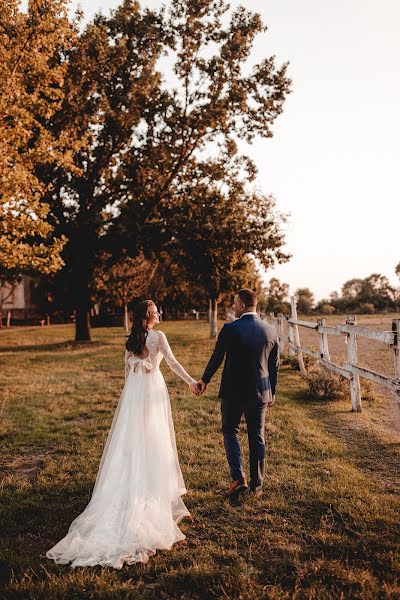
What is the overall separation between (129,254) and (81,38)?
10415 millimetres

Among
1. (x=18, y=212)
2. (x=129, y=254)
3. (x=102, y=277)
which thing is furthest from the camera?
(x=102, y=277)

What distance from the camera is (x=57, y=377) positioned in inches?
605

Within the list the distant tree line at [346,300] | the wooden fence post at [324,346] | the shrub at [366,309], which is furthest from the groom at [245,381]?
the shrub at [366,309]

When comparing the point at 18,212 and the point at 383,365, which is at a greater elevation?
the point at 18,212

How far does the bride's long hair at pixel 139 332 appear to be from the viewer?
5.56 m

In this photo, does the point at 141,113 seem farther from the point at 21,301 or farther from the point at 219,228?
the point at 21,301

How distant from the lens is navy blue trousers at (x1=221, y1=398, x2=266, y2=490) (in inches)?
226

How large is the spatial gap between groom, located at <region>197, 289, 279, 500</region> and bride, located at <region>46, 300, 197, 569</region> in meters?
0.50

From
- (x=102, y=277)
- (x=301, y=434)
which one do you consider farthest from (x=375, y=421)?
(x=102, y=277)

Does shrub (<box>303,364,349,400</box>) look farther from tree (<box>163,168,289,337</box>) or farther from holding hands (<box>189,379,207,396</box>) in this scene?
tree (<box>163,168,289,337</box>)

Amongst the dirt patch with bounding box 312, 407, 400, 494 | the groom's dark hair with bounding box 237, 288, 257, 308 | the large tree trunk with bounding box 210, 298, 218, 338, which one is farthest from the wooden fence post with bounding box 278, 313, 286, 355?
the groom's dark hair with bounding box 237, 288, 257, 308

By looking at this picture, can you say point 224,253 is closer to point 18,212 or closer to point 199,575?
point 18,212

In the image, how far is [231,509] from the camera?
534 cm

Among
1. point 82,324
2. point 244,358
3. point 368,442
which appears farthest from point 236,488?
point 82,324
